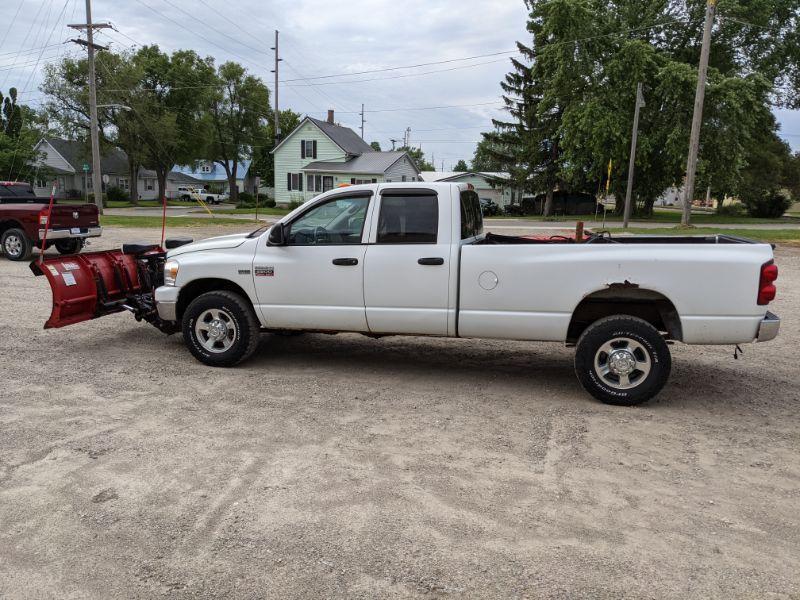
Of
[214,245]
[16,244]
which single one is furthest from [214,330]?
[16,244]

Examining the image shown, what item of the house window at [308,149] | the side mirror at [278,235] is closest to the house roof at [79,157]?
the house window at [308,149]

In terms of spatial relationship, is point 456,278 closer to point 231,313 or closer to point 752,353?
point 231,313

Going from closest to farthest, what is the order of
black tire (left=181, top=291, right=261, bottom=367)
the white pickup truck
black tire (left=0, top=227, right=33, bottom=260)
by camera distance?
the white pickup truck, black tire (left=181, top=291, right=261, bottom=367), black tire (left=0, top=227, right=33, bottom=260)

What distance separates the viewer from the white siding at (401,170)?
5112 cm

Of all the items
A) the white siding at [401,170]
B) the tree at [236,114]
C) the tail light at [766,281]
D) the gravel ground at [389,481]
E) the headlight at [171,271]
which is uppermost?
the tree at [236,114]

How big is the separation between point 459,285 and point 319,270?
1393 mm

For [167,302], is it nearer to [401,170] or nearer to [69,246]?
[69,246]

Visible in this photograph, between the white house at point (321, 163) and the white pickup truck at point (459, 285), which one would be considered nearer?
the white pickup truck at point (459, 285)

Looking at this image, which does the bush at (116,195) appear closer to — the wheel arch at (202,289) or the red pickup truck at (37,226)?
the red pickup truck at (37,226)

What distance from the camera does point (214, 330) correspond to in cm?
666

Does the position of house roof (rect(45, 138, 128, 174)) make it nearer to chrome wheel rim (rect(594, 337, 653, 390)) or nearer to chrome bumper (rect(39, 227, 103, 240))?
chrome bumper (rect(39, 227, 103, 240))

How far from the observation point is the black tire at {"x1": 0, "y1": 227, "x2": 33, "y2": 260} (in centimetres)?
1491

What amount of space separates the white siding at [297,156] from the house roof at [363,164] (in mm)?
703

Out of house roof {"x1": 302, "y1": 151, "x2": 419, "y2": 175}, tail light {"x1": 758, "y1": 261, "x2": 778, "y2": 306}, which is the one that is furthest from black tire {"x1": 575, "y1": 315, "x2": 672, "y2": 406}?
house roof {"x1": 302, "y1": 151, "x2": 419, "y2": 175}
